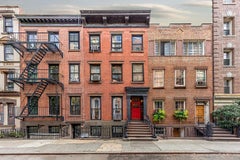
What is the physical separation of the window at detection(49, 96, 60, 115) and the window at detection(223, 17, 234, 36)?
18.4m

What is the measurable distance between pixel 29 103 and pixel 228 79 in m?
20.1

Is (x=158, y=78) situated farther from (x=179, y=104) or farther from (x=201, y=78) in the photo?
(x=201, y=78)

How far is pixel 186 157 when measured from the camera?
12258mm

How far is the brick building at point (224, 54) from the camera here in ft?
68.4

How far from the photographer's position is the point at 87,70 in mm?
21109

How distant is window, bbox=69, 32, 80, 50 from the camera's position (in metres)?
21.2

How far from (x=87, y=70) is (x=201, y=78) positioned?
1160 cm

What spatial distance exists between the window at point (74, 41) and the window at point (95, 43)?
1.33 m

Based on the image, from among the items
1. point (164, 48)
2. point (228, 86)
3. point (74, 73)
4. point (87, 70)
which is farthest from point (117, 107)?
point (228, 86)

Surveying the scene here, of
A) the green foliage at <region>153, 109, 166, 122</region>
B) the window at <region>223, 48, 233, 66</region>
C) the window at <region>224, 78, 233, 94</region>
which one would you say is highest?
the window at <region>223, 48, 233, 66</region>

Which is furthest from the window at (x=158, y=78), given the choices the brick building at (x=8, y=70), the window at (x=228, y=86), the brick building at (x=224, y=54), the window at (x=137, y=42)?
the brick building at (x=8, y=70)

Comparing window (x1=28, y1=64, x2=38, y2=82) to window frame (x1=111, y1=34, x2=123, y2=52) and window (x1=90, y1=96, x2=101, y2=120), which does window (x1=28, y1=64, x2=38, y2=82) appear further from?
window frame (x1=111, y1=34, x2=123, y2=52)

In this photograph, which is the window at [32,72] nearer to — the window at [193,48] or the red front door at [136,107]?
the red front door at [136,107]

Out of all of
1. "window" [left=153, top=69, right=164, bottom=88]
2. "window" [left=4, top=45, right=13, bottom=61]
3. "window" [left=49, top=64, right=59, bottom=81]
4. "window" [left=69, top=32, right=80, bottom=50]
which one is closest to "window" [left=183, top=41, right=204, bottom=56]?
"window" [left=153, top=69, right=164, bottom=88]
